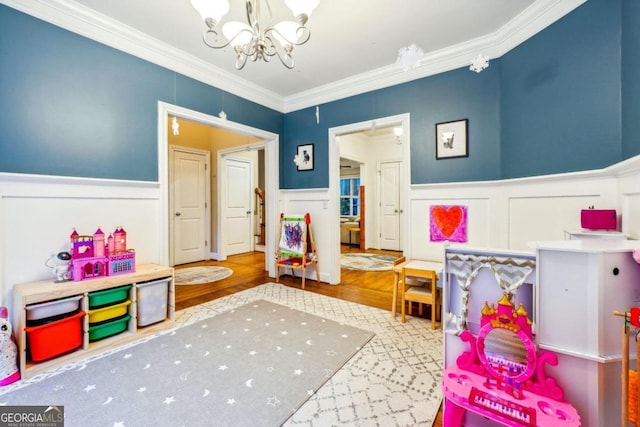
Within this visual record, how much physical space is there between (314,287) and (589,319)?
295 cm

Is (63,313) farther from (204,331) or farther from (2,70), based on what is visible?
(2,70)

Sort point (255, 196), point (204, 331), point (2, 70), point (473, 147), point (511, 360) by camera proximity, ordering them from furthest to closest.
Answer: point (255, 196) → point (473, 147) → point (204, 331) → point (2, 70) → point (511, 360)

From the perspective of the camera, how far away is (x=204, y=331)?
2367 millimetres

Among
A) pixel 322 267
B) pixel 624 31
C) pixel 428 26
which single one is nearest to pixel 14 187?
pixel 322 267

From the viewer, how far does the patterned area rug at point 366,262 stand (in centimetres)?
476

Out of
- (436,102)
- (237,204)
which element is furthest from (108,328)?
(237,204)

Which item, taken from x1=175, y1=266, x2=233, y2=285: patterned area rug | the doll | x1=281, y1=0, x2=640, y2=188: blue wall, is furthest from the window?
the doll

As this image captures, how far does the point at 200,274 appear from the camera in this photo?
4.37 m

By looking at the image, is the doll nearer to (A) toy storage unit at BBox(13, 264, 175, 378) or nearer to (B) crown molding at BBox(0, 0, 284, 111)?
(A) toy storage unit at BBox(13, 264, 175, 378)

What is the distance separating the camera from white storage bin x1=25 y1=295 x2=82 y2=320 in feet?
5.85

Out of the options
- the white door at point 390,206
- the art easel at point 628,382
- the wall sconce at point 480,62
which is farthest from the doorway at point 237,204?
the art easel at point 628,382

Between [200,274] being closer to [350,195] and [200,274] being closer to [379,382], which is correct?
[379,382]

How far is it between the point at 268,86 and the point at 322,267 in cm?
273

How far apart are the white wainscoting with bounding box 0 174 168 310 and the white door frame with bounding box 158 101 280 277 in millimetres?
100
